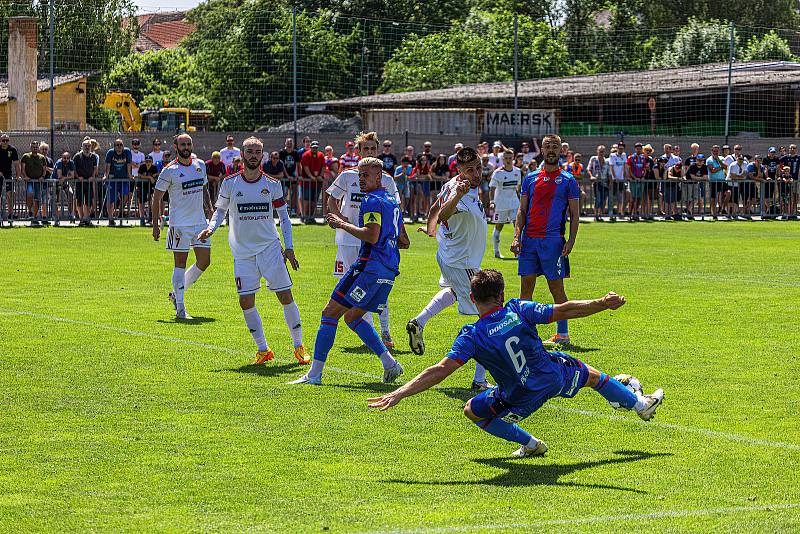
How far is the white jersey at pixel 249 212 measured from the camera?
11.7 m

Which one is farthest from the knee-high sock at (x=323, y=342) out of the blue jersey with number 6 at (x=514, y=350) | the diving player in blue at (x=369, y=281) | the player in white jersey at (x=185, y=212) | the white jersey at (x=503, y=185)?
the white jersey at (x=503, y=185)

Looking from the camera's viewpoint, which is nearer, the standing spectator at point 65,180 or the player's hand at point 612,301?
the player's hand at point 612,301

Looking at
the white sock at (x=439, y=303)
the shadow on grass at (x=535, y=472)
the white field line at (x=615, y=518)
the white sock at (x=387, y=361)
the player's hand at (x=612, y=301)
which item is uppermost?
the player's hand at (x=612, y=301)

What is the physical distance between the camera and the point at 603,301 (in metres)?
7.38

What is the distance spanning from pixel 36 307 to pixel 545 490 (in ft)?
31.6

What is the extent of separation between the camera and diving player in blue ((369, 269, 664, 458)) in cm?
754

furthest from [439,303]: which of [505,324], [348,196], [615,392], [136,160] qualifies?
[136,160]

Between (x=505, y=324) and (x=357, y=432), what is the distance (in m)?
1.51

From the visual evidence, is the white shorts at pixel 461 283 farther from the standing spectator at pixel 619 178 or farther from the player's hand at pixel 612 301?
the standing spectator at pixel 619 178

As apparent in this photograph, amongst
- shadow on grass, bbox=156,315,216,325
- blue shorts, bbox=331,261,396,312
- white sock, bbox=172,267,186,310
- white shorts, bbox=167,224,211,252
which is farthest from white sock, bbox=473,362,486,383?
white shorts, bbox=167,224,211,252

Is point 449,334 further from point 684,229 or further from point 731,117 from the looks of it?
point 731,117

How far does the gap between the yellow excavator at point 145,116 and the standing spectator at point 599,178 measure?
21.3 m

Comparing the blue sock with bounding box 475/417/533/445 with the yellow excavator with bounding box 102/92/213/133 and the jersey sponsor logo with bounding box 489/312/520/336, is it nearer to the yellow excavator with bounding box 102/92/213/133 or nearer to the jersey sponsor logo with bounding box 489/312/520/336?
the jersey sponsor logo with bounding box 489/312/520/336

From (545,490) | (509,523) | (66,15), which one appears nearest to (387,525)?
(509,523)
